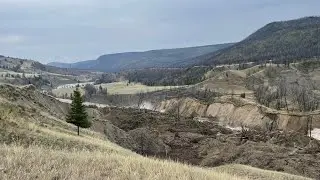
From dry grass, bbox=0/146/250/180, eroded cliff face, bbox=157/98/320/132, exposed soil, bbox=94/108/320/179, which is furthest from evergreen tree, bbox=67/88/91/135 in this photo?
eroded cliff face, bbox=157/98/320/132

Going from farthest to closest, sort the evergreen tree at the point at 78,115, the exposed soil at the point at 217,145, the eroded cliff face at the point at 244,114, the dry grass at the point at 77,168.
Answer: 1. the eroded cliff face at the point at 244,114
2. the exposed soil at the point at 217,145
3. the evergreen tree at the point at 78,115
4. the dry grass at the point at 77,168

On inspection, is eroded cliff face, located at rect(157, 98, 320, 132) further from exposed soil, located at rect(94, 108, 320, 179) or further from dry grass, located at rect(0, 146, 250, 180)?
dry grass, located at rect(0, 146, 250, 180)

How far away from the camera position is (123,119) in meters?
91.4

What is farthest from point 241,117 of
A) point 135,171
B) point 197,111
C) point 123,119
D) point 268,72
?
point 135,171

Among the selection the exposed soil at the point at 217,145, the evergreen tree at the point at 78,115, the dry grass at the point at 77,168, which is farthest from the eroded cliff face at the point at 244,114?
the dry grass at the point at 77,168

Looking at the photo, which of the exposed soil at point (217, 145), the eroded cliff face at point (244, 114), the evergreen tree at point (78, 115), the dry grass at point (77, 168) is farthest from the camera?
the eroded cliff face at point (244, 114)

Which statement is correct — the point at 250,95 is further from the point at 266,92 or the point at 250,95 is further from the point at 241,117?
the point at 241,117

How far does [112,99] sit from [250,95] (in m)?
59.5

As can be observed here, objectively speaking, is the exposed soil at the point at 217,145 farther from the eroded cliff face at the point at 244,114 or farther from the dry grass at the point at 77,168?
the dry grass at the point at 77,168

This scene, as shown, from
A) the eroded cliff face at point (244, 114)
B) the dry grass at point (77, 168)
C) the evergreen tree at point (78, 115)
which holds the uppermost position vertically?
the dry grass at point (77, 168)

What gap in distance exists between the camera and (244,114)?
365 feet

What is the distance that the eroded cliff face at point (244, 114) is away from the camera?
100 metres

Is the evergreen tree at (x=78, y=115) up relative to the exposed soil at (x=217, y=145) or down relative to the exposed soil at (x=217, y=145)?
up

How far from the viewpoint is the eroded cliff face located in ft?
328
